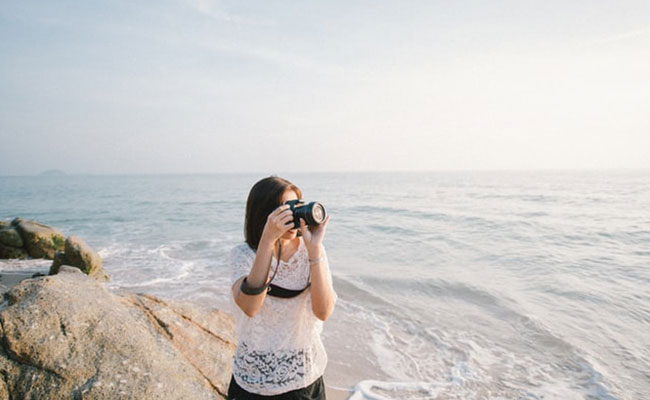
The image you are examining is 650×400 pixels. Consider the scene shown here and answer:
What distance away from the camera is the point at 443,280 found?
9.44 metres

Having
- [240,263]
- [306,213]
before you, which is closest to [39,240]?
[240,263]

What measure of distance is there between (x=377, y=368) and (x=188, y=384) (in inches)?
117

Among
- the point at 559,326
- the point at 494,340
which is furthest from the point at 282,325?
the point at 559,326

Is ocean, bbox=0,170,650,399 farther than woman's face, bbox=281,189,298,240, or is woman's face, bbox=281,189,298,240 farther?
ocean, bbox=0,170,650,399

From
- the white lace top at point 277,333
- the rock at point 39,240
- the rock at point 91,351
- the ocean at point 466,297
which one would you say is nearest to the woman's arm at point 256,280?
the white lace top at point 277,333

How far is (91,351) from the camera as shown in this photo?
276 cm

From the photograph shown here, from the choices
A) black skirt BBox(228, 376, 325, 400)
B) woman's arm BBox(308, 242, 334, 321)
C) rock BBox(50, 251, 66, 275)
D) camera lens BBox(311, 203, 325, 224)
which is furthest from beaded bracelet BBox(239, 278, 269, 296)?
rock BBox(50, 251, 66, 275)

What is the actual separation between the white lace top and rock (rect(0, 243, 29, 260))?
42.8 ft

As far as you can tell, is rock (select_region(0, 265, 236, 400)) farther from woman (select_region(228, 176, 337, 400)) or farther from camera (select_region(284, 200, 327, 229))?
camera (select_region(284, 200, 327, 229))

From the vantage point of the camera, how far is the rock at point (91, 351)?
8.34 ft

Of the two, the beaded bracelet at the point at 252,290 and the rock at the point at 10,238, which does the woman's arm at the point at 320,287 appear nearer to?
the beaded bracelet at the point at 252,290

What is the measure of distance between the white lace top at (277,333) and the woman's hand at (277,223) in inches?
8.8

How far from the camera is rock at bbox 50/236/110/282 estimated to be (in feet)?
28.5

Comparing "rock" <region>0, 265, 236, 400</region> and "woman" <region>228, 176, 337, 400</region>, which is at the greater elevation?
"woman" <region>228, 176, 337, 400</region>
